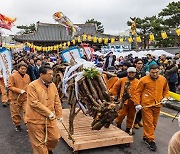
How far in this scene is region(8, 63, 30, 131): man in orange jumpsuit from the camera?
22.2 ft

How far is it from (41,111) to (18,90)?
2.34m

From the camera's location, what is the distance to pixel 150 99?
5863 mm

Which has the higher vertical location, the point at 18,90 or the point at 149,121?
the point at 18,90

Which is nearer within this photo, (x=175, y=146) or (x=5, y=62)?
(x=175, y=146)

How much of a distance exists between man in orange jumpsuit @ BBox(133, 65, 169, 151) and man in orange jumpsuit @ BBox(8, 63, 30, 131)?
9.13 ft

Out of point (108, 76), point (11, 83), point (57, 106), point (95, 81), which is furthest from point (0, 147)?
point (108, 76)

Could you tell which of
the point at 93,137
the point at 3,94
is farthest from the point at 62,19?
the point at 93,137

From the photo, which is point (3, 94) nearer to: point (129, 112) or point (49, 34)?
point (129, 112)

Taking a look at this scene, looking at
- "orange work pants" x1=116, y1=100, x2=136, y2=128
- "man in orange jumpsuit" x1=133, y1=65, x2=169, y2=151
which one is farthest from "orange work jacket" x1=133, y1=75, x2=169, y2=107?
"orange work pants" x1=116, y1=100, x2=136, y2=128

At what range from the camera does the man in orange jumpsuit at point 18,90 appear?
6766 millimetres

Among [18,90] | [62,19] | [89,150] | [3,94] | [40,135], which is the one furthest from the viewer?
[62,19]

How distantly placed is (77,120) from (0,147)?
210 centimetres

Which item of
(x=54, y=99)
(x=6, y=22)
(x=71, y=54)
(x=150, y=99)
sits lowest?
(x=150, y=99)

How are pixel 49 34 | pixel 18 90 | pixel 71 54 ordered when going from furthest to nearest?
1. pixel 49 34
2. pixel 71 54
3. pixel 18 90
